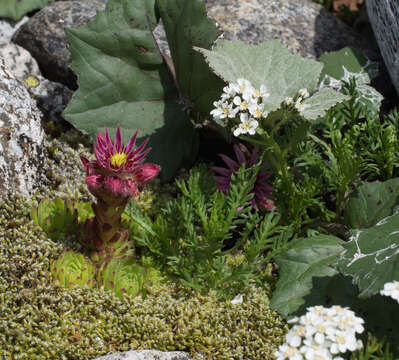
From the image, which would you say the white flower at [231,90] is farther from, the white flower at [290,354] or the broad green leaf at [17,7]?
the broad green leaf at [17,7]

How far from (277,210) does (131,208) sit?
3.33ft

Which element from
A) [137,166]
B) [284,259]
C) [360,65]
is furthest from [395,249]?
[360,65]

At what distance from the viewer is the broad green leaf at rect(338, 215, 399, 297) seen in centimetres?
236

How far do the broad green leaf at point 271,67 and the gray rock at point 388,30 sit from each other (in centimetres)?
89

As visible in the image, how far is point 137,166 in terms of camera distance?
276 cm

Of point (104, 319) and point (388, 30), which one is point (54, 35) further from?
point (388, 30)

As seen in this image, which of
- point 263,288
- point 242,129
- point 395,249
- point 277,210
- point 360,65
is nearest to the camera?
point 395,249

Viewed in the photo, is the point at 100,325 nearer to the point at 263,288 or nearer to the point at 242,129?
the point at 263,288

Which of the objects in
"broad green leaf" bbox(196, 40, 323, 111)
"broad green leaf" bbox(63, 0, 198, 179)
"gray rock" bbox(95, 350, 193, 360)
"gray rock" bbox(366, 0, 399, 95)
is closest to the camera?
"gray rock" bbox(95, 350, 193, 360)

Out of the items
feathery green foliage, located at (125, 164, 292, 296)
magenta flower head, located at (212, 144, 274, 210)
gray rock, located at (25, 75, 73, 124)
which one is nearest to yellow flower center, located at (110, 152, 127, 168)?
feathery green foliage, located at (125, 164, 292, 296)

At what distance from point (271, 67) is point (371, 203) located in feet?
3.65

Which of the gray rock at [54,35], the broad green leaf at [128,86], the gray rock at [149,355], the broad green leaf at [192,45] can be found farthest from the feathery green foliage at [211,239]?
the gray rock at [54,35]

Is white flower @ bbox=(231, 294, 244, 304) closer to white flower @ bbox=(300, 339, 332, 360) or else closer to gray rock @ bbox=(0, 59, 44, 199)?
white flower @ bbox=(300, 339, 332, 360)

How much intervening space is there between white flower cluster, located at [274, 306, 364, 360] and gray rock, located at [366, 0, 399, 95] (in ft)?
8.19
